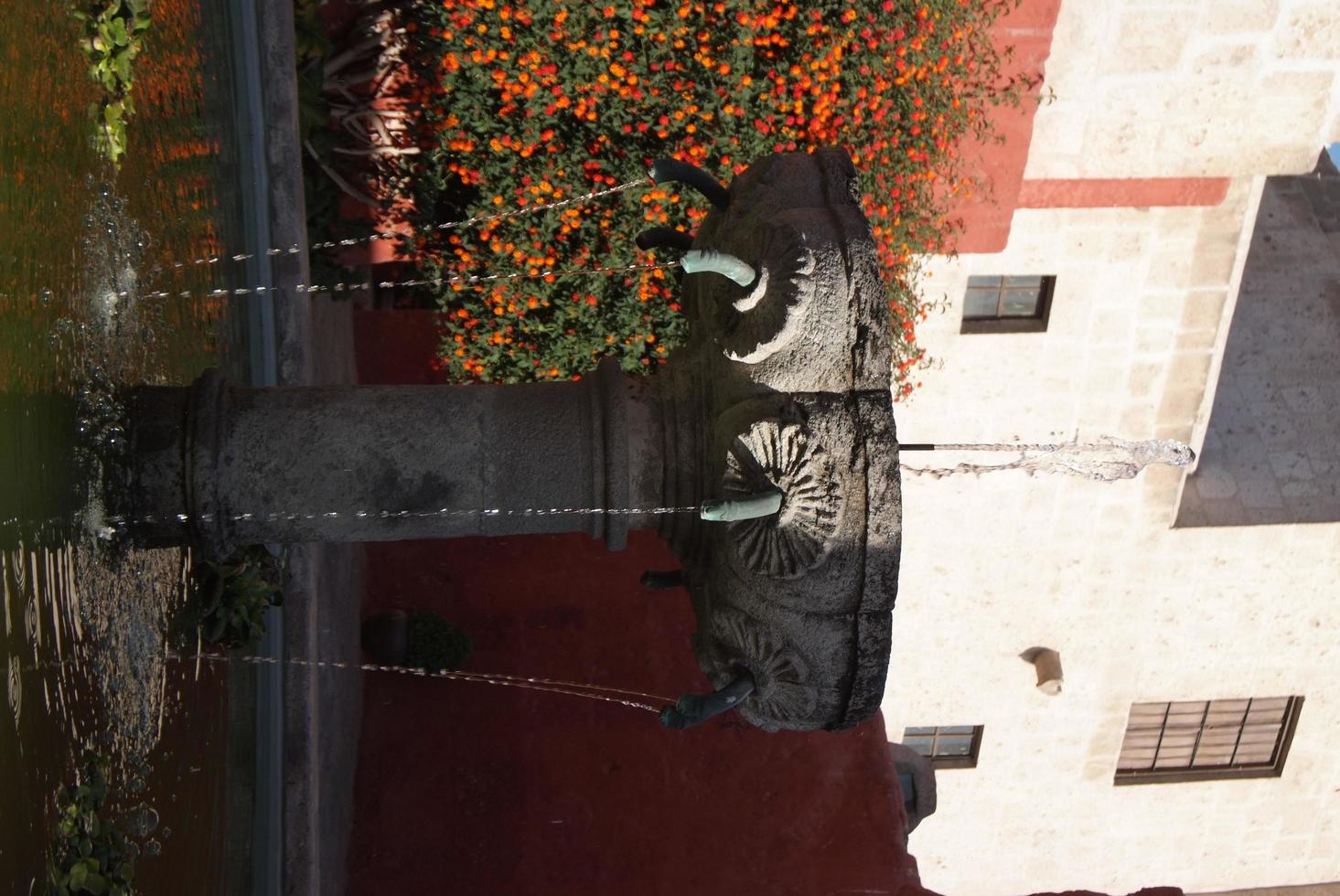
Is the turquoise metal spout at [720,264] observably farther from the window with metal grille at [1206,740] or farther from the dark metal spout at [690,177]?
the window with metal grille at [1206,740]

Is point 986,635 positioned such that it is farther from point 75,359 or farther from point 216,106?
point 75,359

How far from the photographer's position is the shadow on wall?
24.5 ft

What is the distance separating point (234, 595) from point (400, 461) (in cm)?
92

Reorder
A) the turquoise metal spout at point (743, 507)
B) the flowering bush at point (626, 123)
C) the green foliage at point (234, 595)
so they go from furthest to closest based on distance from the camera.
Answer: the flowering bush at point (626, 123), the green foliage at point (234, 595), the turquoise metal spout at point (743, 507)

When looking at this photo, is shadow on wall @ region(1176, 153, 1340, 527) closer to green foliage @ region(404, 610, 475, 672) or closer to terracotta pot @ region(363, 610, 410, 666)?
green foliage @ region(404, 610, 475, 672)

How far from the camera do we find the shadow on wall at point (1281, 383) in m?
7.48

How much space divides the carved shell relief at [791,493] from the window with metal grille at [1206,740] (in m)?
5.40

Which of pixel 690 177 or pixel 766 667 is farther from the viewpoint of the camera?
pixel 690 177

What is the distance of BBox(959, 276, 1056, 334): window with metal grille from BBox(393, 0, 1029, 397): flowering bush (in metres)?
0.93

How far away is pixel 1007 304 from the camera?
7125mm

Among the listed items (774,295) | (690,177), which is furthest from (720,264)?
(690,177)

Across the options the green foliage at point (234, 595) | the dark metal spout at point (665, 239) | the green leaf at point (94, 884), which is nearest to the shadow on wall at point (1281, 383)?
the dark metal spout at point (665, 239)

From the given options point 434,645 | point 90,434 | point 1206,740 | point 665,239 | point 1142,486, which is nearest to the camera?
point 90,434

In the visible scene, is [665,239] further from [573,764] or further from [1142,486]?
[1142,486]
